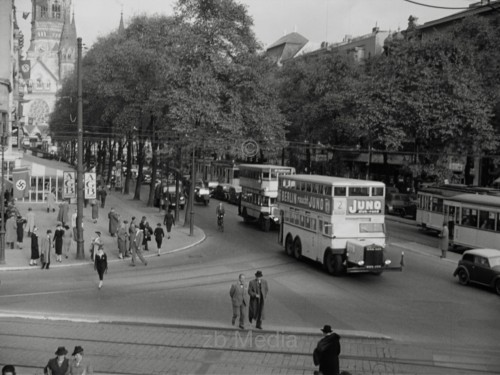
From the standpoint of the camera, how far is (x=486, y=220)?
31.7m

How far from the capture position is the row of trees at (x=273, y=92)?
3931cm

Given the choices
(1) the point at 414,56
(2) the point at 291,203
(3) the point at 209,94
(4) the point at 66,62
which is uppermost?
(4) the point at 66,62

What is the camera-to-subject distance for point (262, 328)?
59.6 ft

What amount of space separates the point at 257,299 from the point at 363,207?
31.7 ft

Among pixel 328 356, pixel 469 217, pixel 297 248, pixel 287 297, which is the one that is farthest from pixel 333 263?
pixel 328 356

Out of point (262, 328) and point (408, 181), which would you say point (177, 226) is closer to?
point (262, 328)

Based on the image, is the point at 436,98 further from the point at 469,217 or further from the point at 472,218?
the point at 472,218

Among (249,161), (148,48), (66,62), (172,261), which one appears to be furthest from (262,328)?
(66,62)

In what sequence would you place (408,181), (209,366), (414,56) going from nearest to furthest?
(209,366), (414,56), (408,181)

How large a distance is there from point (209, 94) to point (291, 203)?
10.6m

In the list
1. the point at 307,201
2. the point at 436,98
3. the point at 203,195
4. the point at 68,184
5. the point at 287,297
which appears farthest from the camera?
the point at 203,195

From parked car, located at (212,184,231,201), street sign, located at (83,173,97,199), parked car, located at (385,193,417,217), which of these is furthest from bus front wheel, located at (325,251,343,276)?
parked car, located at (212,184,231,201)

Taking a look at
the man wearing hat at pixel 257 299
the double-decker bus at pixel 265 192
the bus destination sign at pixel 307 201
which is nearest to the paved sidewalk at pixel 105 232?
the double-decker bus at pixel 265 192

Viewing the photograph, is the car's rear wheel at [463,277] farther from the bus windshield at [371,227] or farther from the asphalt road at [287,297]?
the bus windshield at [371,227]
